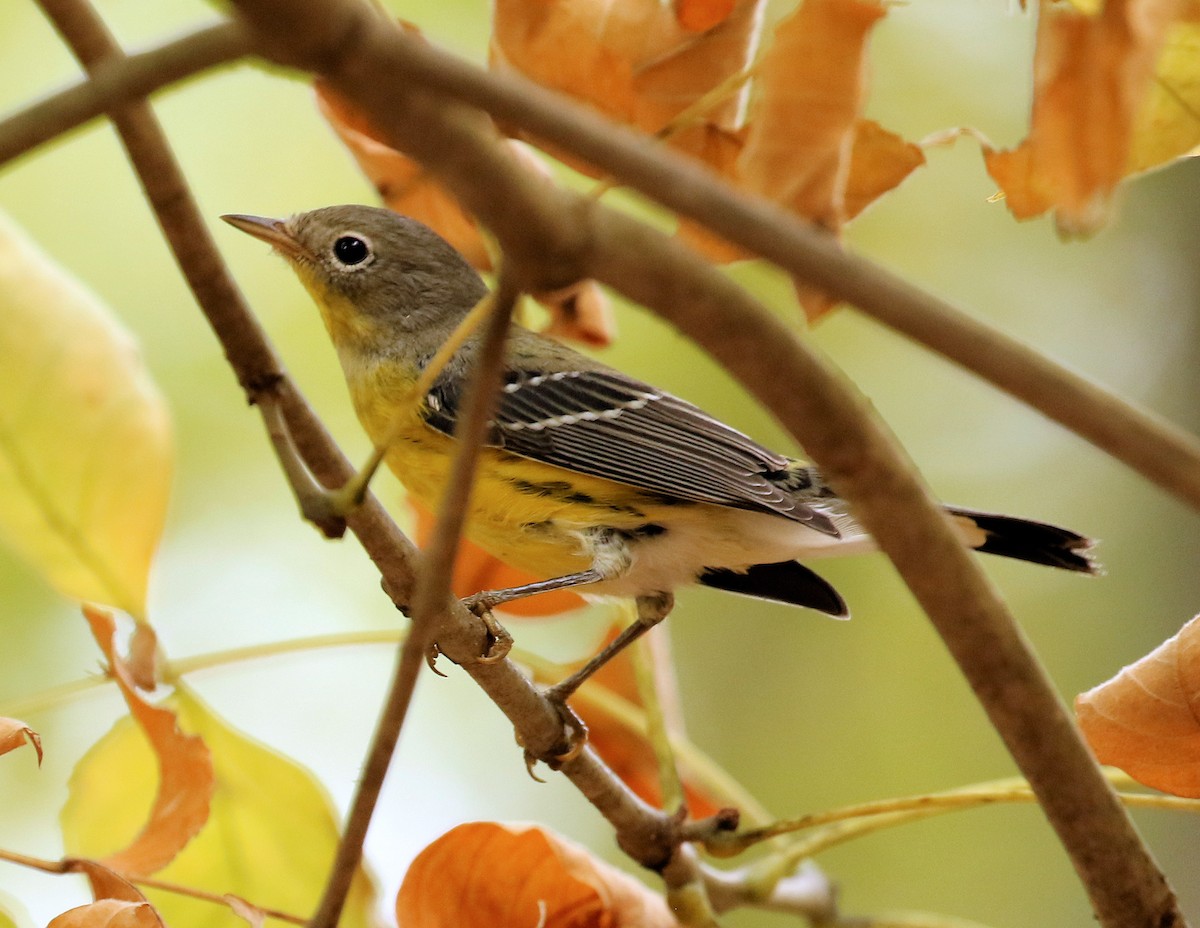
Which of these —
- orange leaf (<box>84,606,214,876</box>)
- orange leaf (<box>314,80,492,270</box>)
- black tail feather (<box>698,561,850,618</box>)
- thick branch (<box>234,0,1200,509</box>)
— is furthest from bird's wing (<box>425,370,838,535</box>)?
thick branch (<box>234,0,1200,509</box>)

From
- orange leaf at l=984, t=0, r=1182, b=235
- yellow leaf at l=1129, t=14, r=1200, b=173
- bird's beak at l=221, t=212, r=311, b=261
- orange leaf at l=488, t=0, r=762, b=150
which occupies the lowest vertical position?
orange leaf at l=984, t=0, r=1182, b=235

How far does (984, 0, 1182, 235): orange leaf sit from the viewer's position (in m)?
0.98

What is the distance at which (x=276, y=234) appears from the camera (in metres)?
2.63

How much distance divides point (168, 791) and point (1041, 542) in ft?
4.71

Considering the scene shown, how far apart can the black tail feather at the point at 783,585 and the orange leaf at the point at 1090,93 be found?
1.45 m

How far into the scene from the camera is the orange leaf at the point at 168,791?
1.39 metres

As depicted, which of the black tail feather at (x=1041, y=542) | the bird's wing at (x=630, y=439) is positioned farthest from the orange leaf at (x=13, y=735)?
the black tail feather at (x=1041, y=542)

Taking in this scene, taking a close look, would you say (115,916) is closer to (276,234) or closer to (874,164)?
(874,164)

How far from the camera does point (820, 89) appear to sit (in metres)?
1.21

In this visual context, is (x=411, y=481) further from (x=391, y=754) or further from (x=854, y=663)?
(x=854, y=663)

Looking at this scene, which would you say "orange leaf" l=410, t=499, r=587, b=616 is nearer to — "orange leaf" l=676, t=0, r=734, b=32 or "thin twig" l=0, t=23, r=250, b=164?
"orange leaf" l=676, t=0, r=734, b=32

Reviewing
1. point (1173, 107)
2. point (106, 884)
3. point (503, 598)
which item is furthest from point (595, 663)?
point (1173, 107)

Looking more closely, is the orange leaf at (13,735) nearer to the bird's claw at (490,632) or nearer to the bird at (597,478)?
the bird's claw at (490,632)

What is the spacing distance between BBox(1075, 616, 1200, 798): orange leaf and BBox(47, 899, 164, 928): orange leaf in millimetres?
838
